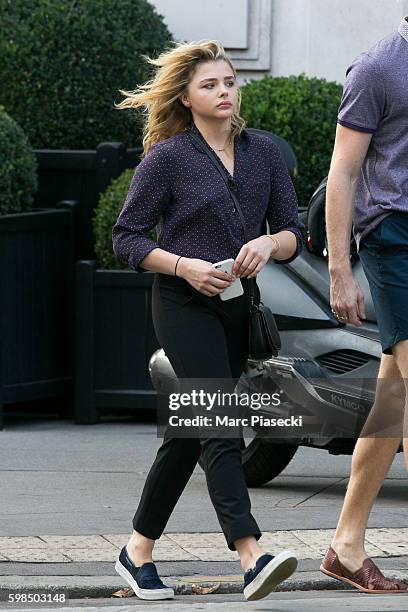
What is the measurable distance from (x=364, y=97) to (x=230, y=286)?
0.71 metres

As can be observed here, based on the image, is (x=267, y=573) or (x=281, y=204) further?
(x=281, y=204)

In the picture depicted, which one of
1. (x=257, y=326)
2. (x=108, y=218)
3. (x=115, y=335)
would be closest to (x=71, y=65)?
(x=108, y=218)

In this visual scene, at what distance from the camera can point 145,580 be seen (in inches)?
199

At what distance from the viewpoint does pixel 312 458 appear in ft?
26.2

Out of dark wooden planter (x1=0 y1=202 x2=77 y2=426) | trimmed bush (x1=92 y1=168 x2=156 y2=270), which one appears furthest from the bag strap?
trimmed bush (x1=92 y1=168 x2=156 y2=270)

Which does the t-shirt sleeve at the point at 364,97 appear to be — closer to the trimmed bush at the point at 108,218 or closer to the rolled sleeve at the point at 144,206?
the rolled sleeve at the point at 144,206

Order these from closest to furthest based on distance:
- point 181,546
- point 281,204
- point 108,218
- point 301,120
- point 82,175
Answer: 1. point 281,204
2. point 181,546
3. point 108,218
4. point 301,120
5. point 82,175

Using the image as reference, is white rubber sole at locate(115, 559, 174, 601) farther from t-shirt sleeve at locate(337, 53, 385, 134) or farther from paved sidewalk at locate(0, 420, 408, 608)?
t-shirt sleeve at locate(337, 53, 385, 134)

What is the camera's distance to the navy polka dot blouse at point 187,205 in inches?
195

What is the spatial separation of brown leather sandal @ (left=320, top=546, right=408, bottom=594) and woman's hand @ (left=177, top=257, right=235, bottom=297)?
987 mm

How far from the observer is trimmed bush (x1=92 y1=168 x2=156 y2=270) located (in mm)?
9062

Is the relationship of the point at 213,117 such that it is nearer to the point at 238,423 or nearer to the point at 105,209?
the point at 238,423

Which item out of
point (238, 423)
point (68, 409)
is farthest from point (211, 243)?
point (68, 409)

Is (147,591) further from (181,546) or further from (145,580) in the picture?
(181,546)
